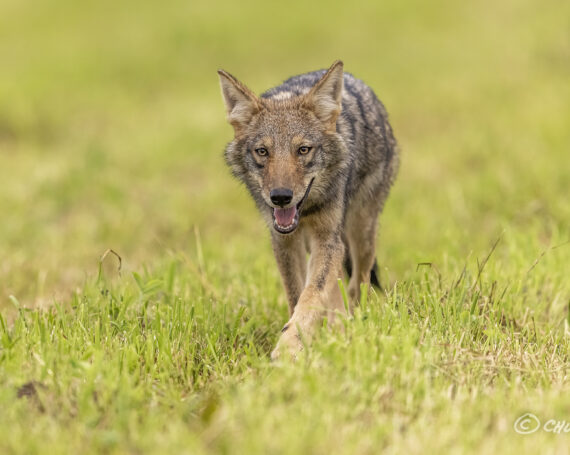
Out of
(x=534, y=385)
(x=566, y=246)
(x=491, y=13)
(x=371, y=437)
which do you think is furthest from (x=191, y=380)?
(x=491, y=13)

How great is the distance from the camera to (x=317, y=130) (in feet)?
15.2

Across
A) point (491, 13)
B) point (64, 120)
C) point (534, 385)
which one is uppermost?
point (491, 13)

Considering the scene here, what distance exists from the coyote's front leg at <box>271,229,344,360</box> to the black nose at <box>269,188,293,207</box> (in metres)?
0.56

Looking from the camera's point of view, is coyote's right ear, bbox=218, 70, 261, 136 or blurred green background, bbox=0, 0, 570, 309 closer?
coyote's right ear, bbox=218, 70, 261, 136

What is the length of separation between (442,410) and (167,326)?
166 cm

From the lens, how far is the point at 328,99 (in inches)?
184

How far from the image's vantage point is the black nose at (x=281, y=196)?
4195 mm

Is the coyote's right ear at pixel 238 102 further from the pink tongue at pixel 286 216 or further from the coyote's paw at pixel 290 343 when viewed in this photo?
the coyote's paw at pixel 290 343

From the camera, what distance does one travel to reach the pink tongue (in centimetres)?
437

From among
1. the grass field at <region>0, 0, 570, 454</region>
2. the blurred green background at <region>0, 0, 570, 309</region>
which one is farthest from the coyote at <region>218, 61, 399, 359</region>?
the blurred green background at <region>0, 0, 570, 309</region>

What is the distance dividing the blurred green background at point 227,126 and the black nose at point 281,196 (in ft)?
3.42

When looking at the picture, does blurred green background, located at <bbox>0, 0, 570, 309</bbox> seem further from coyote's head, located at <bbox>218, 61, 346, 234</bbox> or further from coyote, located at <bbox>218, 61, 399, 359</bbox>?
coyote's head, located at <bbox>218, 61, 346, 234</bbox>

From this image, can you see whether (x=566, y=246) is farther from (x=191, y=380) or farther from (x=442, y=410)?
(x=191, y=380)

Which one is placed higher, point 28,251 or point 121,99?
point 121,99
